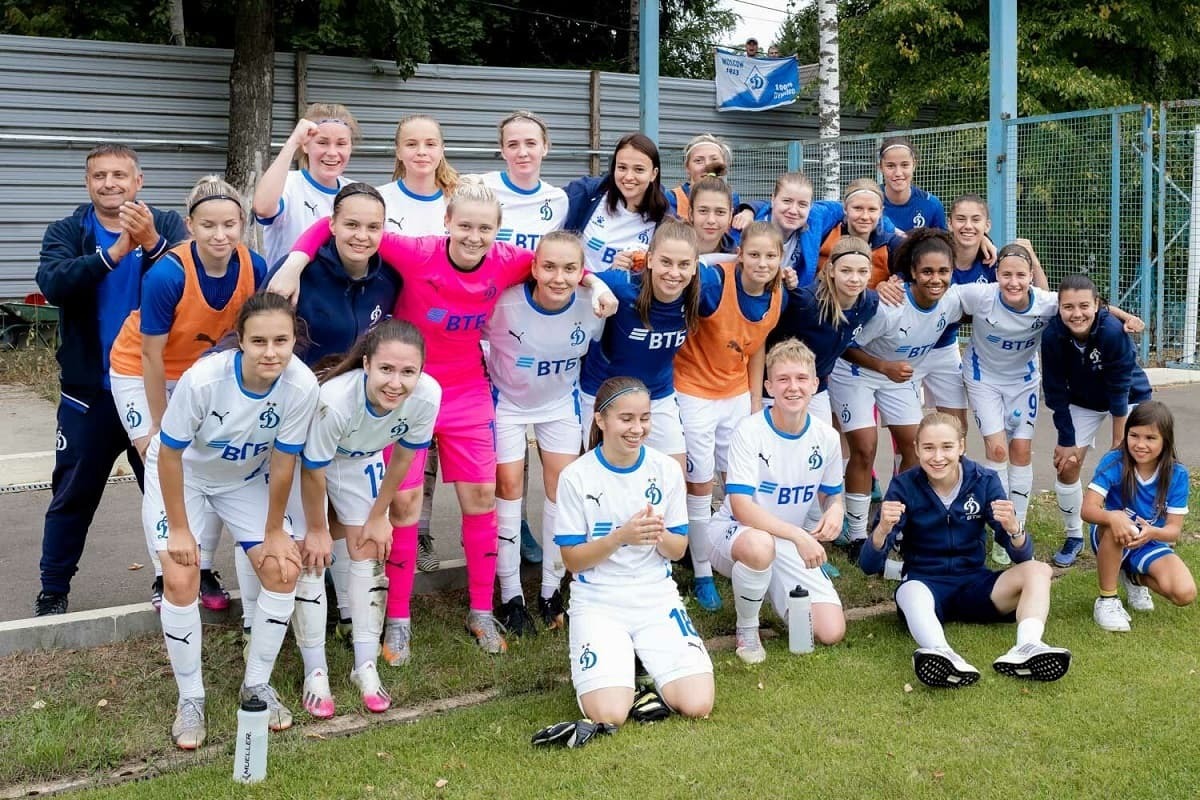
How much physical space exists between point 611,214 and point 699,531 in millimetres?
1624

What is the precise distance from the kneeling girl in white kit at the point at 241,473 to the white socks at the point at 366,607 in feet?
1.25

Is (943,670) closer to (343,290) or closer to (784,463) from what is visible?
(784,463)

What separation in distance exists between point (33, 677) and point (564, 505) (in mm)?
2214

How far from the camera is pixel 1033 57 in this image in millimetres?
15227

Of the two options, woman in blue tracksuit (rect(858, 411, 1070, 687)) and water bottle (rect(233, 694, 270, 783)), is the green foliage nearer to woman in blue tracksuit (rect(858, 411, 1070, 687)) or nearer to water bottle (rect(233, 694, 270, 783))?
woman in blue tracksuit (rect(858, 411, 1070, 687))

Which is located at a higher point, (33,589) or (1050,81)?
(1050,81)

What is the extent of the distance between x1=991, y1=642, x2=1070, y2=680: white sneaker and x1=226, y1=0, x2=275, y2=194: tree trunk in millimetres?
9603

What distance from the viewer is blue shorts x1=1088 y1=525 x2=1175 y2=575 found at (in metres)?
5.02

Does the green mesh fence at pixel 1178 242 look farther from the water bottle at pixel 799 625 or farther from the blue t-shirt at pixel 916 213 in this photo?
the water bottle at pixel 799 625

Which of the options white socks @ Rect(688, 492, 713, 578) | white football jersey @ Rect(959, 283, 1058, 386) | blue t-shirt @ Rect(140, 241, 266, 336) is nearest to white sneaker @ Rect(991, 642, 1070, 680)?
white socks @ Rect(688, 492, 713, 578)

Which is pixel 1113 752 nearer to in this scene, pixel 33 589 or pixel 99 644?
pixel 99 644

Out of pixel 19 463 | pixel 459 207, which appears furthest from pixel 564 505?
pixel 19 463

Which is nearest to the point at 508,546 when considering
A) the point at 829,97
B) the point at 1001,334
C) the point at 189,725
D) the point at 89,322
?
the point at 189,725

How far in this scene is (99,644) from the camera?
188 inches
